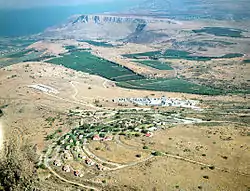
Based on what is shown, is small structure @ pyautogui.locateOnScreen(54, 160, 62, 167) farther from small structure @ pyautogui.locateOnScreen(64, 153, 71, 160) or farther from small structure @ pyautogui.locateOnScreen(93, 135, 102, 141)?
small structure @ pyautogui.locateOnScreen(93, 135, 102, 141)

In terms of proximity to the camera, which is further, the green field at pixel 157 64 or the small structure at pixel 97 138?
the green field at pixel 157 64

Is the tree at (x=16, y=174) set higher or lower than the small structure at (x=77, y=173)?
higher

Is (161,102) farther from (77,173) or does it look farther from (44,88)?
(77,173)

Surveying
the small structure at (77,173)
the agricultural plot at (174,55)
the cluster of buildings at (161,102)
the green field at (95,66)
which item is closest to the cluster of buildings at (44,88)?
the cluster of buildings at (161,102)

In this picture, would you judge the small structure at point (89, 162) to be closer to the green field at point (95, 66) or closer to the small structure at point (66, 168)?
the small structure at point (66, 168)

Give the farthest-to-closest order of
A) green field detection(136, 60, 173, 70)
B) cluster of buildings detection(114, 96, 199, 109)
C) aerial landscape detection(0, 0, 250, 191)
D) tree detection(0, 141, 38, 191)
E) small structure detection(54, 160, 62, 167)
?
green field detection(136, 60, 173, 70)
cluster of buildings detection(114, 96, 199, 109)
small structure detection(54, 160, 62, 167)
aerial landscape detection(0, 0, 250, 191)
tree detection(0, 141, 38, 191)

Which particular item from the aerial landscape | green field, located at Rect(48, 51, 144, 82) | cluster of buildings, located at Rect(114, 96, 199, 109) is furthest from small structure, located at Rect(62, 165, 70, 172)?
green field, located at Rect(48, 51, 144, 82)

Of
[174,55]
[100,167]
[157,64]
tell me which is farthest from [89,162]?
[174,55]
